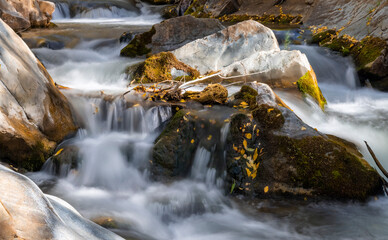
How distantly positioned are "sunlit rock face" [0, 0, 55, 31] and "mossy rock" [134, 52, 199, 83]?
617cm

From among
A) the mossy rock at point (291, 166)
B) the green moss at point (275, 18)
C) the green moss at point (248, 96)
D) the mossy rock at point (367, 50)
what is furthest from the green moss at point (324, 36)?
the mossy rock at point (291, 166)

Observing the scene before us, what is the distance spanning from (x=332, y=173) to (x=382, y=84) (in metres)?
5.68

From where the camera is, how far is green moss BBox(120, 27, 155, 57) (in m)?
9.41

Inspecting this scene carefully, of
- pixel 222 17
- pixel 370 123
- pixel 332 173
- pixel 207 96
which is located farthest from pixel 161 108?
pixel 222 17

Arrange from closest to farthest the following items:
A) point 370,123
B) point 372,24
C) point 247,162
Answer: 1. point 247,162
2. point 370,123
3. point 372,24

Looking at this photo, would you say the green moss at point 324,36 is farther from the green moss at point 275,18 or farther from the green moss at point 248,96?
the green moss at point 248,96

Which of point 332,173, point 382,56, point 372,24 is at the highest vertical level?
point 372,24

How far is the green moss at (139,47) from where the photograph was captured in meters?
9.41

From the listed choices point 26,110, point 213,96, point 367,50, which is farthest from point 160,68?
point 367,50

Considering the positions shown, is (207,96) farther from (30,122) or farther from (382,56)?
(382,56)

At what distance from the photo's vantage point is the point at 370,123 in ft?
20.3

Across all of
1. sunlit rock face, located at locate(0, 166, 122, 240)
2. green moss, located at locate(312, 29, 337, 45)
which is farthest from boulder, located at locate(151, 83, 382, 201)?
green moss, located at locate(312, 29, 337, 45)

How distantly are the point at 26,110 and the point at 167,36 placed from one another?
229 inches

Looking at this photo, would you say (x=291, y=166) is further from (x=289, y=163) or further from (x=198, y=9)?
(x=198, y=9)
